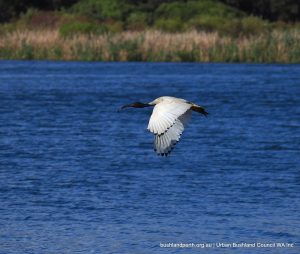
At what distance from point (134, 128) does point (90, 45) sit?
1879cm

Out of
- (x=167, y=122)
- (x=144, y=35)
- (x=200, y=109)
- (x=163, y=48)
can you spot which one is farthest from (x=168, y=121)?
(x=144, y=35)

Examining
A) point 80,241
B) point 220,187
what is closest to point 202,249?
point 80,241

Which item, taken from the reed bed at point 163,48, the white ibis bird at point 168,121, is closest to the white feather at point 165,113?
the white ibis bird at point 168,121

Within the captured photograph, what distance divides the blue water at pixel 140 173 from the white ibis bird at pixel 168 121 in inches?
65.6

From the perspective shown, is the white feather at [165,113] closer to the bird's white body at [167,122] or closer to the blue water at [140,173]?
the bird's white body at [167,122]

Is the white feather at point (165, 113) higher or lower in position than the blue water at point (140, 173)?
higher

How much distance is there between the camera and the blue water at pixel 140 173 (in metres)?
14.5

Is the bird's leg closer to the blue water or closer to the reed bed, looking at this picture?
the blue water

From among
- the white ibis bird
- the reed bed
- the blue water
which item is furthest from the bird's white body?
the reed bed

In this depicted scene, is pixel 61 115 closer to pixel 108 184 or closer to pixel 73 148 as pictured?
pixel 73 148

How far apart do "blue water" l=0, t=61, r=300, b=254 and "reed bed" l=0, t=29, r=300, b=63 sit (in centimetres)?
715

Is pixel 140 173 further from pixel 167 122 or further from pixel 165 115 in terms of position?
pixel 167 122

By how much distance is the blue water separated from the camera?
47.5 feet

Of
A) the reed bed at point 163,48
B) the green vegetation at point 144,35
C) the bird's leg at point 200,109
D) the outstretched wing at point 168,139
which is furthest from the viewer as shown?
the green vegetation at point 144,35
